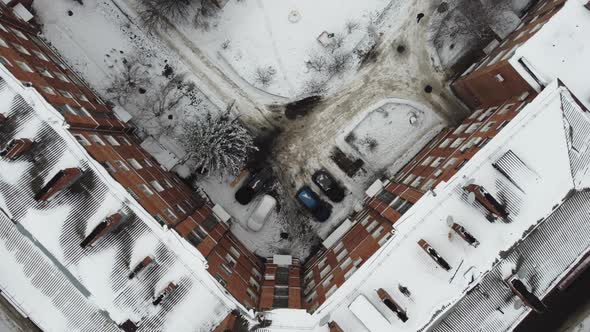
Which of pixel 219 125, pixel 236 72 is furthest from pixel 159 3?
pixel 219 125

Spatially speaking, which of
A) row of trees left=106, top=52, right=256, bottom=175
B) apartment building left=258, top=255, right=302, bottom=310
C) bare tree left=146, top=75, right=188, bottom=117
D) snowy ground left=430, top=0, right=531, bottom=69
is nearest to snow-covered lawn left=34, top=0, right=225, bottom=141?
row of trees left=106, top=52, right=256, bottom=175

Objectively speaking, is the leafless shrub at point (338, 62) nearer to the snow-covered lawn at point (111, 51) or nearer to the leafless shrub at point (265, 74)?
the leafless shrub at point (265, 74)

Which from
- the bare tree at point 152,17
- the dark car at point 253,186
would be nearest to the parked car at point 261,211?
the dark car at point 253,186

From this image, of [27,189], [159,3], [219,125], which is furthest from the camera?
[159,3]

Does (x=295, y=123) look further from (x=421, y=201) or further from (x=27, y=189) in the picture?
(x=27, y=189)

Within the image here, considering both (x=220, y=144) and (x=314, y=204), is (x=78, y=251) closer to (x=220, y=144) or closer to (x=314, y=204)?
(x=220, y=144)

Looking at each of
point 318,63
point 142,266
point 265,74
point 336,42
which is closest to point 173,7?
point 265,74
